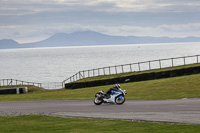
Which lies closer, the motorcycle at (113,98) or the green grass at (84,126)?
the green grass at (84,126)

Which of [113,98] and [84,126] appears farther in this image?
[113,98]

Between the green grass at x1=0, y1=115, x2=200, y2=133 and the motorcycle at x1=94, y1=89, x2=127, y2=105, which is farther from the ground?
the motorcycle at x1=94, y1=89, x2=127, y2=105

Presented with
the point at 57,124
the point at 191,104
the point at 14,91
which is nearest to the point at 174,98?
the point at 191,104

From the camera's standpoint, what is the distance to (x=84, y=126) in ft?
49.1

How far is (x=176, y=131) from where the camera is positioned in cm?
1234

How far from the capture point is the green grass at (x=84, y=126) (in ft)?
42.6

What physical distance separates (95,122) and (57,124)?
1657 mm

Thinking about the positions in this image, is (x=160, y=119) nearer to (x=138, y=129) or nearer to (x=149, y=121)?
(x=149, y=121)

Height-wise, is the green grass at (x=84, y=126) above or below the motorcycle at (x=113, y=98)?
below

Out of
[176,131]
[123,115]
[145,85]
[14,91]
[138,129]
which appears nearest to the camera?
[176,131]

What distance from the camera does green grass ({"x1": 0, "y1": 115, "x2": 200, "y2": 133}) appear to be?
512 inches

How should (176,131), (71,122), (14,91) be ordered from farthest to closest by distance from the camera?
(14,91)
(71,122)
(176,131)

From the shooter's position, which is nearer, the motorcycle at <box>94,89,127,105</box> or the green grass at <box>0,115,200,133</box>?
the green grass at <box>0,115,200,133</box>

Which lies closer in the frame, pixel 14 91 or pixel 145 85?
pixel 145 85
